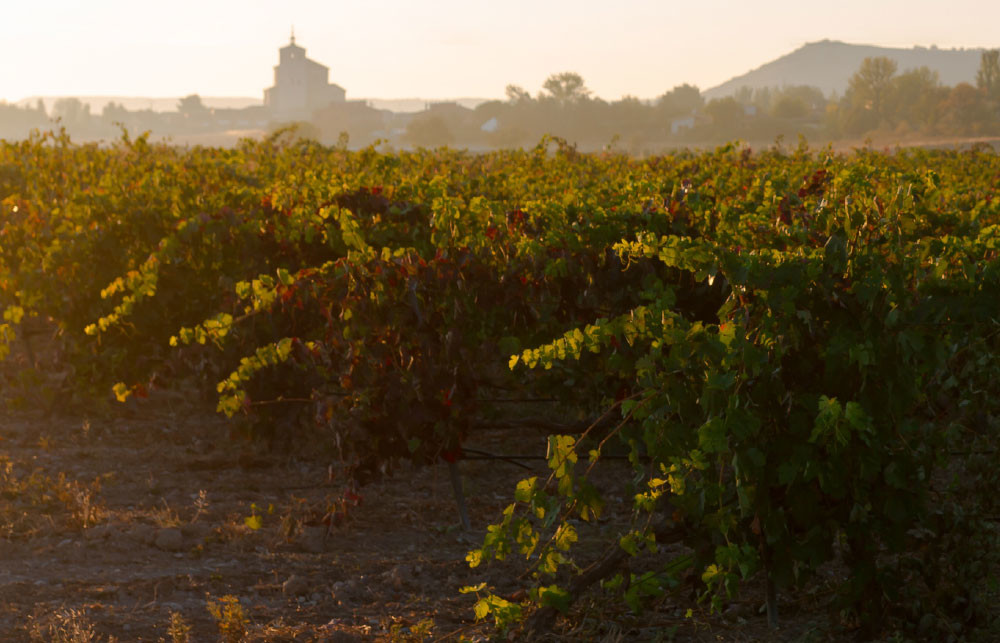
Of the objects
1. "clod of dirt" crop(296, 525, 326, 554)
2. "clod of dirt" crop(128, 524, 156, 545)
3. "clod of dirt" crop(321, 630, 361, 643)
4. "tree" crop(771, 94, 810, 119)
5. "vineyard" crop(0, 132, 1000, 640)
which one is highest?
"tree" crop(771, 94, 810, 119)

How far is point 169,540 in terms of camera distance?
16.5ft

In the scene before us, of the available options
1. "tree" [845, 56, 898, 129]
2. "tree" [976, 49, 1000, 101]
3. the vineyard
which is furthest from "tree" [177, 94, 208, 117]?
the vineyard

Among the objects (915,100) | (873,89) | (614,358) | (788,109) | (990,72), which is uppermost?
(990,72)

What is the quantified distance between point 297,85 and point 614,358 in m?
159

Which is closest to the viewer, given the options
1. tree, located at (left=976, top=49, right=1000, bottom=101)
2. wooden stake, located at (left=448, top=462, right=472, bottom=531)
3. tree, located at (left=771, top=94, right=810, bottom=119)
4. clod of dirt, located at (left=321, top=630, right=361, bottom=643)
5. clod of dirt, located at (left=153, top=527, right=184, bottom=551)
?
clod of dirt, located at (left=321, top=630, right=361, bottom=643)

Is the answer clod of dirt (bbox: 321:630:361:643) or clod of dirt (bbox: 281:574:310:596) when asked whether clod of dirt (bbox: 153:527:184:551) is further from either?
clod of dirt (bbox: 321:630:361:643)

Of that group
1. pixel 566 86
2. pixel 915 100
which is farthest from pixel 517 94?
pixel 915 100

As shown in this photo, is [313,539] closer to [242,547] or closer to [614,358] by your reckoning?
[242,547]

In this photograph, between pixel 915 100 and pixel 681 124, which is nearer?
pixel 915 100

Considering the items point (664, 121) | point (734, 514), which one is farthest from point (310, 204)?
point (664, 121)

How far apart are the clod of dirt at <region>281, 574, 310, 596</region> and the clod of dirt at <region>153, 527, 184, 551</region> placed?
82cm

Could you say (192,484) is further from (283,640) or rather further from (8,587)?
(283,640)

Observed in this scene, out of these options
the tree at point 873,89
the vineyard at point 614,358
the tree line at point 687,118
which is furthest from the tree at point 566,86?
the vineyard at point 614,358

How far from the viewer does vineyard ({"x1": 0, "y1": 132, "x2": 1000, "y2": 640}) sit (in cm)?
346
